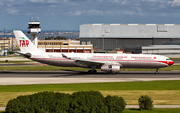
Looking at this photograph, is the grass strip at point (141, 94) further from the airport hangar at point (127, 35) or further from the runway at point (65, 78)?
the airport hangar at point (127, 35)

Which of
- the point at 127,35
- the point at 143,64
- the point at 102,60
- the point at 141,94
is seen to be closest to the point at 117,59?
the point at 102,60

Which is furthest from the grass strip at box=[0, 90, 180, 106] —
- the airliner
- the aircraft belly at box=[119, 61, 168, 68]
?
the aircraft belly at box=[119, 61, 168, 68]

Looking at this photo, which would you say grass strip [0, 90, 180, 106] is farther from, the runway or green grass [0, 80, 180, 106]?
the runway

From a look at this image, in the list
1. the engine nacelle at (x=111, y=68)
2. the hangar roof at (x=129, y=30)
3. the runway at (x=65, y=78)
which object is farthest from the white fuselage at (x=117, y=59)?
the hangar roof at (x=129, y=30)

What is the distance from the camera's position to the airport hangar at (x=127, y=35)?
165 meters

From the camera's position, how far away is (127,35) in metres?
167

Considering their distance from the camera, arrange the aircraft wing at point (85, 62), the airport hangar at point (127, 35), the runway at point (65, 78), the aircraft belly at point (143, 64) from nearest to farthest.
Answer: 1. the runway at point (65, 78)
2. the aircraft wing at point (85, 62)
3. the aircraft belly at point (143, 64)
4. the airport hangar at point (127, 35)

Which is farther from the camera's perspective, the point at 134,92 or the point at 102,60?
the point at 102,60

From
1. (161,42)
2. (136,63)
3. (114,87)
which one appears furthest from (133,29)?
(114,87)

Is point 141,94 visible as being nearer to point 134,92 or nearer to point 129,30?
point 134,92

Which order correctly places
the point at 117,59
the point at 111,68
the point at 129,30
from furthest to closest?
the point at 129,30
the point at 117,59
the point at 111,68

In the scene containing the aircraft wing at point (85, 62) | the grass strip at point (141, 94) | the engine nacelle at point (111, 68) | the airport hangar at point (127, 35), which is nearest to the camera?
the grass strip at point (141, 94)

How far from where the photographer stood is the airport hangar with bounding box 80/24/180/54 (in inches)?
6481

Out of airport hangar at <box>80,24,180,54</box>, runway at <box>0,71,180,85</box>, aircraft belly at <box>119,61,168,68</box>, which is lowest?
runway at <box>0,71,180,85</box>
